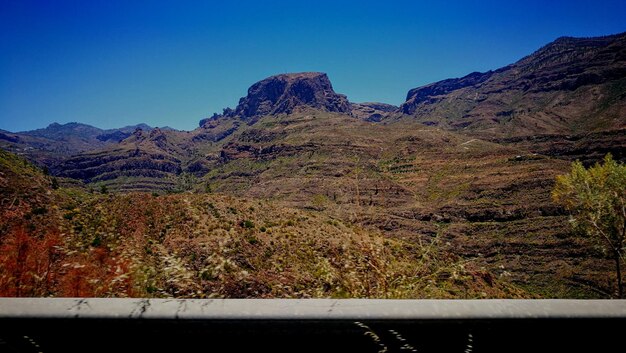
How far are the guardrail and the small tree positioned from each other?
50.8 feet

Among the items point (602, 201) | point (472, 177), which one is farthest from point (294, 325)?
point (472, 177)

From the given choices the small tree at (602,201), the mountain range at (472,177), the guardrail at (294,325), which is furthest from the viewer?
the mountain range at (472,177)

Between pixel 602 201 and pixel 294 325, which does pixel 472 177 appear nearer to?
pixel 602 201

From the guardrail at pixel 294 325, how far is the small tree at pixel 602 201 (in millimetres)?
15487

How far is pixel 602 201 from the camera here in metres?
15.8

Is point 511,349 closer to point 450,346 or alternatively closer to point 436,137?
point 450,346

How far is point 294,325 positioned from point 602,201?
19617 mm

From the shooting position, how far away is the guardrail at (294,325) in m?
1.82

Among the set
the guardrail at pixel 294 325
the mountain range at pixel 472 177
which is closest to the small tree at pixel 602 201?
the mountain range at pixel 472 177

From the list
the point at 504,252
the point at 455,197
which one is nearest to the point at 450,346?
the point at 504,252

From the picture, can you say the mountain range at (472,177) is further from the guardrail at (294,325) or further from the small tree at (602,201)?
the small tree at (602,201)

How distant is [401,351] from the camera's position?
6.43 ft

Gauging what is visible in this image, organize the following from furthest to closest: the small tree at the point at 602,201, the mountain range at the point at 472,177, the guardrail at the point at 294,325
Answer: the mountain range at the point at 472,177 → the small tree at the point at 602,201 → the guardrail at the point at 294,325

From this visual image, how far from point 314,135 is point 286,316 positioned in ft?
541
